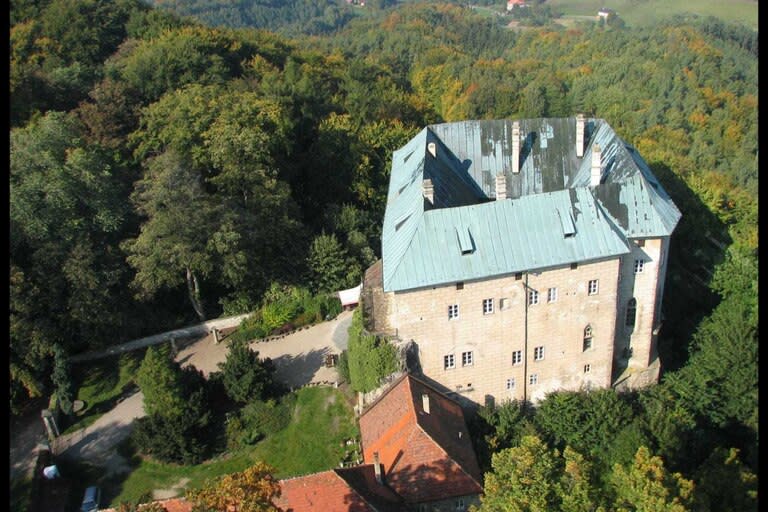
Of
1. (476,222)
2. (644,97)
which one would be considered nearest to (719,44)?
(644,97)

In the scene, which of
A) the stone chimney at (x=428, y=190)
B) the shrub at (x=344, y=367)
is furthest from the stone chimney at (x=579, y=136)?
the shrub at (x=344, y=367)

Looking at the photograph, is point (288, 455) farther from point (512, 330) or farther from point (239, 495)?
point (239, 495)

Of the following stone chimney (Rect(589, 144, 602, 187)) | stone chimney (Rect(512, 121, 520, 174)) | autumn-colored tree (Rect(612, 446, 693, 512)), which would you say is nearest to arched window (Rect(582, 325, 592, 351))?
stone chimney (Rect(589, 144, 602, 187))

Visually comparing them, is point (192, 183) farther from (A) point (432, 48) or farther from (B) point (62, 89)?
(A) point (432, 48)

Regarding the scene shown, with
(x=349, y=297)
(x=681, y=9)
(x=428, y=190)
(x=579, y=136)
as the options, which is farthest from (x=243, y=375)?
(x=681, y=9)

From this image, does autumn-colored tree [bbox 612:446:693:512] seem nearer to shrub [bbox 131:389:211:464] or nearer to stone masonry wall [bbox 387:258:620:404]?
stone masonry wall [bbox 387:258:620:404]

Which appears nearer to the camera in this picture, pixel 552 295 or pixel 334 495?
pixel 334 495

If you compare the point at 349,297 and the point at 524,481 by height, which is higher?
the point at 524,481
